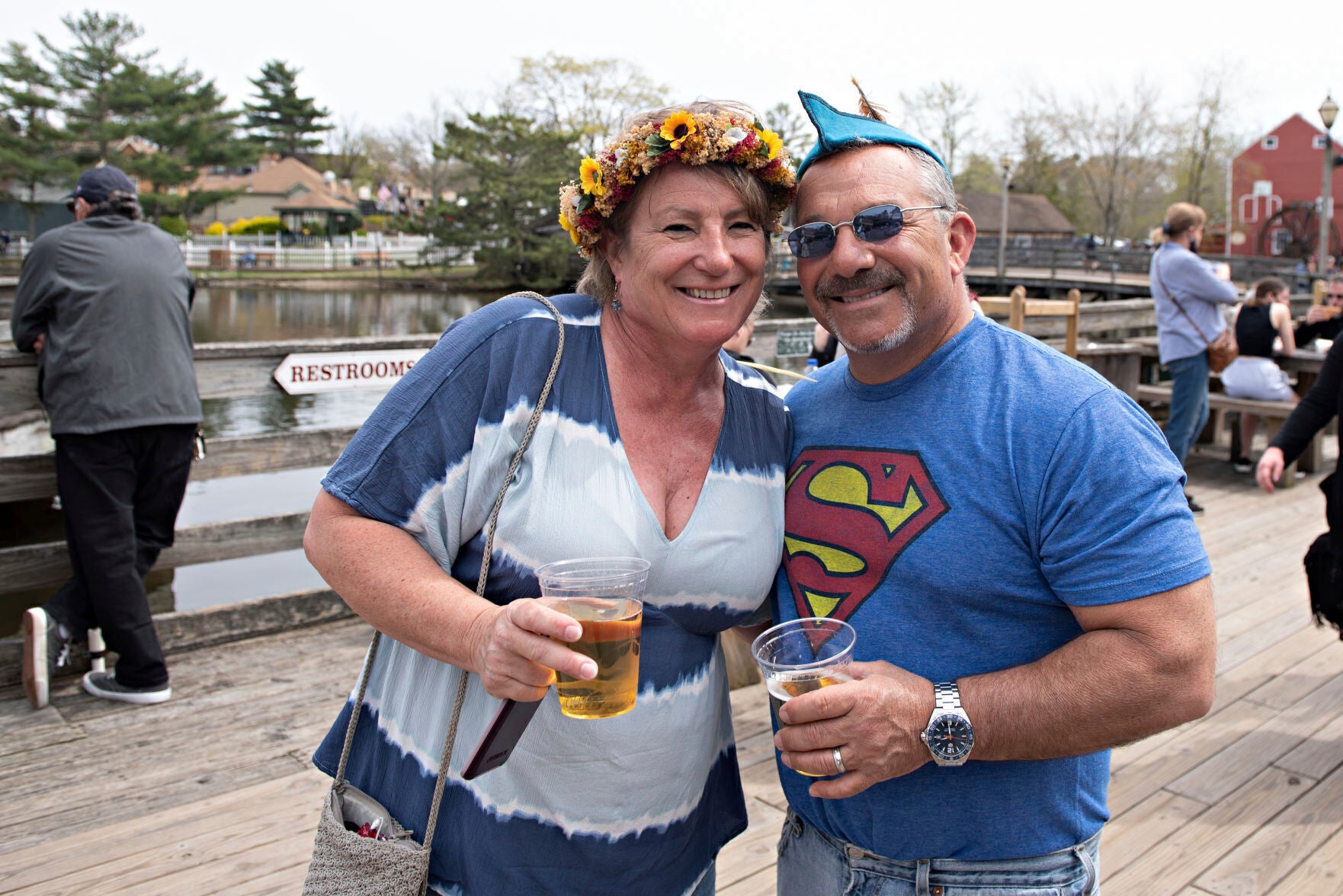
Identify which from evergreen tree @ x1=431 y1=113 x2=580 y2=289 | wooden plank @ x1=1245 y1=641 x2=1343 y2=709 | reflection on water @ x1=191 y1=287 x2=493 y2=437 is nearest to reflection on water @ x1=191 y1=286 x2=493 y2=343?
reflection on water @ x1=191 y1=287 x2=493 y2=437

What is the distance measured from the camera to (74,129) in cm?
4394

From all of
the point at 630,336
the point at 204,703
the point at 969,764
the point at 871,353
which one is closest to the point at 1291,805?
the point at 969,764

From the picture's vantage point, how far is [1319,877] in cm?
282

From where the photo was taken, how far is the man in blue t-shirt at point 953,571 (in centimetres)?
135

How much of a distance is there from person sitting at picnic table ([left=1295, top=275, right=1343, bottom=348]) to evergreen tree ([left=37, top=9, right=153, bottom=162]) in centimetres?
4622

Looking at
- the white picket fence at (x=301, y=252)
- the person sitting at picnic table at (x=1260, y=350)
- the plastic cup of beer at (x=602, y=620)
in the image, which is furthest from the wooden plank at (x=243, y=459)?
the white picket fence at (x=301, y=252)

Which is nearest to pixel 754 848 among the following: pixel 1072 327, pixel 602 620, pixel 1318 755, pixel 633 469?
pixel 633 469

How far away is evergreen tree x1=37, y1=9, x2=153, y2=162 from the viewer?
44.0 meters

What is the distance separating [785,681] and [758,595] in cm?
27

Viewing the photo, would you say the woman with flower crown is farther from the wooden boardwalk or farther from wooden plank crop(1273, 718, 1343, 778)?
wooden plank crop(1273, 718, 1343, 778)

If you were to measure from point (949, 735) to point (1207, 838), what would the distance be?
86.0 inches

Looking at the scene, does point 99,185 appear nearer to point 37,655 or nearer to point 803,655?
point 37,655

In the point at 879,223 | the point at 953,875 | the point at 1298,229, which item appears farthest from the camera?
the point at 1298,229

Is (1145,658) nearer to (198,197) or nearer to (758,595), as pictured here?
(758,595)
